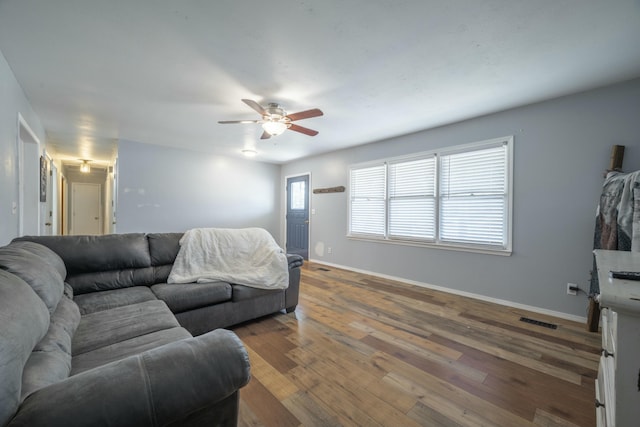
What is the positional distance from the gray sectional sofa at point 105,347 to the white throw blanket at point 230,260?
217 millimetres

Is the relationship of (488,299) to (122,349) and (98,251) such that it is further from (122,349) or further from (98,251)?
(98,251)

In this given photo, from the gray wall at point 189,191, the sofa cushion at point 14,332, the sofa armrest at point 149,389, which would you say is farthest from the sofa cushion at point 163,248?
the gray wall at point 189,191

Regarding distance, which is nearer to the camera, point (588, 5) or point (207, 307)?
point (588, 5)

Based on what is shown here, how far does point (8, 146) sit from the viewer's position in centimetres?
231

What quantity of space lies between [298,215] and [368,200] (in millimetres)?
2083

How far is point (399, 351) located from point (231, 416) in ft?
5.05

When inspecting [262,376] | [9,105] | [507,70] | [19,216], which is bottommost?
[262,376]

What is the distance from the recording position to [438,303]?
3.18m

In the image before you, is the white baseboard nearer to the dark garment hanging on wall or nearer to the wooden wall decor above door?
the dark garment hanging on wall

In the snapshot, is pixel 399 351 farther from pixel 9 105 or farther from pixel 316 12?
pixel 9 105

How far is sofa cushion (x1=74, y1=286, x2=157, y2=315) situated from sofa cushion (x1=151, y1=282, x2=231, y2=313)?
9 cm

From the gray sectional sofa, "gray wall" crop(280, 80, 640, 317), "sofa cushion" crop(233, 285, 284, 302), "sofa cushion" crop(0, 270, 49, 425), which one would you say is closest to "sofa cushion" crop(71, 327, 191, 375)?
the gray sectional sofa

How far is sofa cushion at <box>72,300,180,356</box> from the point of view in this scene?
140cm

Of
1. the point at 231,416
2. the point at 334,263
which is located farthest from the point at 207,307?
the point at 334,263
